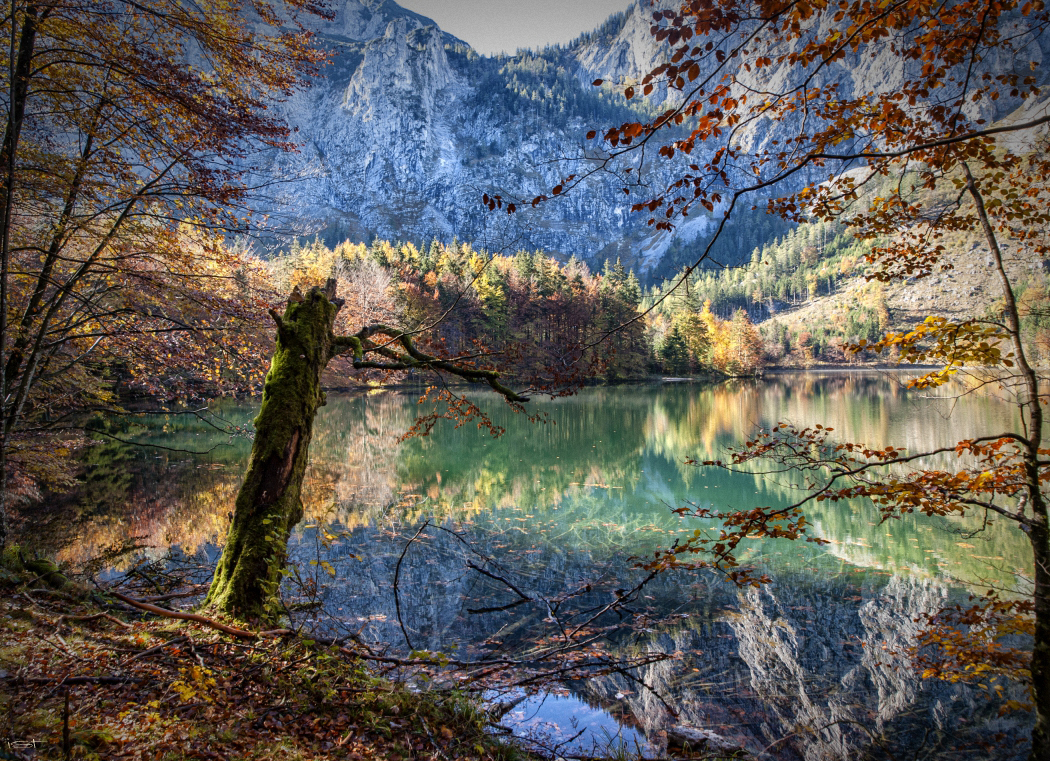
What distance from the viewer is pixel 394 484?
1238cm

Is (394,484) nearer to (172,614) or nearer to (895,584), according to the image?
(172,614)

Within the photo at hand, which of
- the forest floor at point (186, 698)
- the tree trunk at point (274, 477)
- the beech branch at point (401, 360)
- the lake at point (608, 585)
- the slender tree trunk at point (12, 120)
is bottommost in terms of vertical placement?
the lake at point (608, 585)

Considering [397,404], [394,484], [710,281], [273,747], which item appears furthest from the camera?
[710,281]

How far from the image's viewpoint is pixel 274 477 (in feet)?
13.6

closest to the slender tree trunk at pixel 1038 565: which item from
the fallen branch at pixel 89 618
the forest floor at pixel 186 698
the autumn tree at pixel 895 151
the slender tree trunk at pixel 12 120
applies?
the autumn tree at pixel 895 151

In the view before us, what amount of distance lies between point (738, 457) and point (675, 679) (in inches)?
95.5

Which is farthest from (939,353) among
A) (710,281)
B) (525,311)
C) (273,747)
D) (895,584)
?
(710,281)

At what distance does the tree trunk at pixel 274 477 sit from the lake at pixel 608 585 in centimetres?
33

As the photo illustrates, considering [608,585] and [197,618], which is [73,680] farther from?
[608,585]

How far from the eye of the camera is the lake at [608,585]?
4.31m

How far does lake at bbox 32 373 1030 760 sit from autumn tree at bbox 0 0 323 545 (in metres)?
1.32

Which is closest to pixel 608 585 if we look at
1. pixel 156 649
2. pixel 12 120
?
pixel 156 649

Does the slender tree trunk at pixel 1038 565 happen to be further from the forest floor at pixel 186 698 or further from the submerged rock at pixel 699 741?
the forest floor at pixel 186 698

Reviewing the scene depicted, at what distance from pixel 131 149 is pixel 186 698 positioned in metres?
5.15
